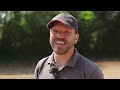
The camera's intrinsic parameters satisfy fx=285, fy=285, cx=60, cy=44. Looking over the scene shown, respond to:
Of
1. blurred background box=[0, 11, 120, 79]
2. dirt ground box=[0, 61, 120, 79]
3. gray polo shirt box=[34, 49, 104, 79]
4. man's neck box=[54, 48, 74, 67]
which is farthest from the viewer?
blurred background box=[0, 11, 120, 79]

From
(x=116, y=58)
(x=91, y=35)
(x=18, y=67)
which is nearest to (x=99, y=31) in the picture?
(x=91, y=35)

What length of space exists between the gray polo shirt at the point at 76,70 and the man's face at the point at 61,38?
3.4 inches

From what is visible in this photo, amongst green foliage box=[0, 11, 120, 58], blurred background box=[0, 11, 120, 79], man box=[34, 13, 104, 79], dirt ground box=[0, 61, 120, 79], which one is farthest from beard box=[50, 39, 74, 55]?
green foliage box=[0, 11, 120, 58]

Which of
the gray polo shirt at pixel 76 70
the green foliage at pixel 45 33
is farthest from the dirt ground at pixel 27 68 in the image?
the gray polo shirt at pixel 76 70

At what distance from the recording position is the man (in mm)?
1901

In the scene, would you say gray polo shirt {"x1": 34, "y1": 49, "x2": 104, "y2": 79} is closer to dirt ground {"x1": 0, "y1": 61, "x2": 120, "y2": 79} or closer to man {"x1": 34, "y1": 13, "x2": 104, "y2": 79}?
man {"x1": 34, "y1": 13, "x2": 104, "y2": 79}

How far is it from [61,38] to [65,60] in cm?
17

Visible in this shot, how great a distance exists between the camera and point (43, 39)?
1006 centimetres

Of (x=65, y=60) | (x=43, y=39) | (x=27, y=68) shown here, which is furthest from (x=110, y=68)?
(x=65, y=60)

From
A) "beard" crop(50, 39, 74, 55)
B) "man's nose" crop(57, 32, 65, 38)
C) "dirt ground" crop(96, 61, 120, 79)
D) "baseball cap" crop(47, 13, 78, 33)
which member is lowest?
"dirt ground" crop(96, 61, 120, 79)

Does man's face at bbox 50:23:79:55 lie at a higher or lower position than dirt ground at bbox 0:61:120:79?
higher

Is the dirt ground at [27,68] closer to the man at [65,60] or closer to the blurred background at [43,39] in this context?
the blurred background at [43,39]
